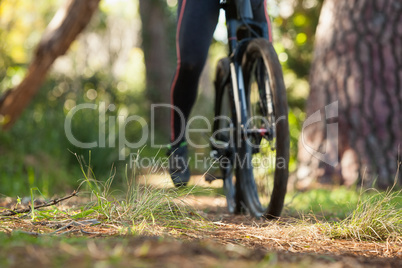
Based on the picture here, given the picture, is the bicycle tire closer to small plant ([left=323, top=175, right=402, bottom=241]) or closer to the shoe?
the shoe

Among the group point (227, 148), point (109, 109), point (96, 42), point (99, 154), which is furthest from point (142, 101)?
point (96, 42)

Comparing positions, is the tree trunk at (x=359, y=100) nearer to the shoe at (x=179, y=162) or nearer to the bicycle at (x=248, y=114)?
the bicycle at (x=248, y=114)

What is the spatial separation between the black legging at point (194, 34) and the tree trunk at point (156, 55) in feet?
20.0

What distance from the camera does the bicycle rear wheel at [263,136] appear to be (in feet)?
6.07

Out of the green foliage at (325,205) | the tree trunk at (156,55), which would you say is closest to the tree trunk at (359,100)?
the green foliage at (325,205)

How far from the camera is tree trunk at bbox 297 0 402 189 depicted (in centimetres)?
348

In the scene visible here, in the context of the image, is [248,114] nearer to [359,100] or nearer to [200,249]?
[200,249]

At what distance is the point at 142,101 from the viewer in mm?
8852

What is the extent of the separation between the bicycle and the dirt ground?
41 centimetres

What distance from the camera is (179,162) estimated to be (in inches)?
99.0

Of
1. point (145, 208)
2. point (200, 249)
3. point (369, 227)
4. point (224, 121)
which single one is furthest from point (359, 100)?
point (200, 249)

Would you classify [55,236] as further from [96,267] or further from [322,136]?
[322,136]

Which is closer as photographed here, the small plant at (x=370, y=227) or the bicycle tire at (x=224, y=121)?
the small plant at (x=370, y=227)

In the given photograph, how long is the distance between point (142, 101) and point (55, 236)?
25.5 feet
